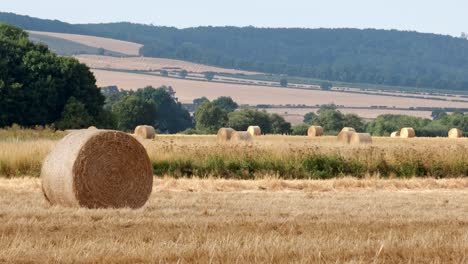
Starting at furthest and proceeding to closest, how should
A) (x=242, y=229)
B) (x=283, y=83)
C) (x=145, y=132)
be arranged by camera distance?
(x=283, y=83)
(x=145, y=132)
(x=242, y=229)

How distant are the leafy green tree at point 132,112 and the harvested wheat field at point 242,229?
59906 millimetres

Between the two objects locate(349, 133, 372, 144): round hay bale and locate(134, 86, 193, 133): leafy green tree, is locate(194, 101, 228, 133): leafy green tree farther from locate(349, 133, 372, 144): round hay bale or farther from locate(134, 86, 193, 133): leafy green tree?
locate(349, 133, 372, 144): round hay bale

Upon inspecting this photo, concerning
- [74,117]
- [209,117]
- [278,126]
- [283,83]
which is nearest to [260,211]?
[74,117]

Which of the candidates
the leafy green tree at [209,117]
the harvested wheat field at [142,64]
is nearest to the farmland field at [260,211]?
the leafy green tree at [209,117]

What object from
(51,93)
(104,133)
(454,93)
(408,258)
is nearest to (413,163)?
(104,133)

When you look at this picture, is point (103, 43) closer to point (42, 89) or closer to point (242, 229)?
point (42, 89)

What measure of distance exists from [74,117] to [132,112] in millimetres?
31353

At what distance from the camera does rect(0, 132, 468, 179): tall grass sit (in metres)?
28.9

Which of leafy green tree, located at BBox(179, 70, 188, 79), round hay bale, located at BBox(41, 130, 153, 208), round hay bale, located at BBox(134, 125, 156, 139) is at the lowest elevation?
leafy green tree, located at BBox(179, 70, 188, 79)

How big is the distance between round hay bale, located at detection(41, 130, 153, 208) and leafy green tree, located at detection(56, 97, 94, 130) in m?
32.3

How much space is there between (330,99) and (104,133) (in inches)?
5301

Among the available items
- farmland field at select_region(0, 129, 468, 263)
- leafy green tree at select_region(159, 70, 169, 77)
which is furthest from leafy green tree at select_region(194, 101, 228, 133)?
leafy green tree at select_region(159, 70, 169, 77)

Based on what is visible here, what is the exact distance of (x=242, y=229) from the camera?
47.1ft

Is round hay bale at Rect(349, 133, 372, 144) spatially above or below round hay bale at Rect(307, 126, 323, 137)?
above
